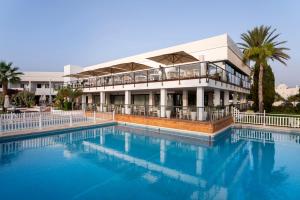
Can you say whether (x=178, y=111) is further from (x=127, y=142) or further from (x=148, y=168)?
(x=148, y=168)

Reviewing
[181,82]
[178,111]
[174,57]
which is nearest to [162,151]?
[178,111]

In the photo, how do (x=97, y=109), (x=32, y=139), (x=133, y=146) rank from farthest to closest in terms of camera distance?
(x=97, y=109) → (x=32, y=139) → (x=133, y=146)

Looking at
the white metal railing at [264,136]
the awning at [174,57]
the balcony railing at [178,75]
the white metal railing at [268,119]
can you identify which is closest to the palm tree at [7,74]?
the balcony railing at [178,75]

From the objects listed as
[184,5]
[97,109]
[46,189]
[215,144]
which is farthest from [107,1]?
[46,189]

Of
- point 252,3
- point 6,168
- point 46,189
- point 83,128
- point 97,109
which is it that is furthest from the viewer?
point 97,109

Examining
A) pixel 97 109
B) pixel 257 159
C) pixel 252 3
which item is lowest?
pixel 257 159

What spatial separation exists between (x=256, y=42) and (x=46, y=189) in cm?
2418

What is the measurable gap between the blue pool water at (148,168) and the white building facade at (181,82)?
4003mm

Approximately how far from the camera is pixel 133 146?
11906 millimetres

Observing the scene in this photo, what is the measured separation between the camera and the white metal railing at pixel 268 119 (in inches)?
624

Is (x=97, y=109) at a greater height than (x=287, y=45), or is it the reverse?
(x=287, y=45)

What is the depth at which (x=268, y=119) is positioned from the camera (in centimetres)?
1709

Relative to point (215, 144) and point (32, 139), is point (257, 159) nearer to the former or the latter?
point (215, 144)

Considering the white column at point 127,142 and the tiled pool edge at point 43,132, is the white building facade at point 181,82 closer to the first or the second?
the white column at point 127,142
